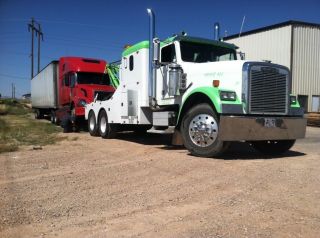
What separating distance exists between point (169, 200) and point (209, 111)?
372 centimetres

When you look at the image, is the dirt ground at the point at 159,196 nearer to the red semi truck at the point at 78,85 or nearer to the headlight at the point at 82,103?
the headlight at the point at 82,103

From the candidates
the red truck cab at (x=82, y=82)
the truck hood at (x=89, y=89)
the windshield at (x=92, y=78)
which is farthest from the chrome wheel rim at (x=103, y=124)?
the windshield at (x=92, y=78)

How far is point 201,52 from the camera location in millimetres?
10742

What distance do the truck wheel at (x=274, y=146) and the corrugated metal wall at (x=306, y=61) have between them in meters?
16.7

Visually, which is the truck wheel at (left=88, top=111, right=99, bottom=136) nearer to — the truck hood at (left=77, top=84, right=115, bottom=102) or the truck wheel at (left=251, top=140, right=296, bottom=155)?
the truck hood at (left=77, top=84, right=115, bottom=102)

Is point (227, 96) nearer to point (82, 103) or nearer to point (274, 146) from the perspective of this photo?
point (274, 146)

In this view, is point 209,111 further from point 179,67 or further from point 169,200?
point 169,200

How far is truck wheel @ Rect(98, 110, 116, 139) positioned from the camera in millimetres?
14633

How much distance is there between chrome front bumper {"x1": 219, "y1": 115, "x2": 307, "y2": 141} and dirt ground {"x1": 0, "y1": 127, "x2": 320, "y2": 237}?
0.52 meters

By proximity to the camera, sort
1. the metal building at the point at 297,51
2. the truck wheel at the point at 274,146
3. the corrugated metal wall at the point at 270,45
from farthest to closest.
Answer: the corrugated metal wall at the point at 270,45
the metal building at the point at 297,51
the truck wheel at the point at 274,146

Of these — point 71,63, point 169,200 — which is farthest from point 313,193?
point 71,63

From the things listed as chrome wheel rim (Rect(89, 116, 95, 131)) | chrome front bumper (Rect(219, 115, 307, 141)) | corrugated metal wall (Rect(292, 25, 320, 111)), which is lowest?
chrome wheel rim (Rect(89, 116, 95, 131))

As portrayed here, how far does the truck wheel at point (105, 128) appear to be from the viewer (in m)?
14.6

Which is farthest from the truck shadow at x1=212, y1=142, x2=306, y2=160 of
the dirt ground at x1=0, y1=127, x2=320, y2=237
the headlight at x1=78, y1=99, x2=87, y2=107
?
the headlight at x1=78, y1=99, x2=87, y2=107
